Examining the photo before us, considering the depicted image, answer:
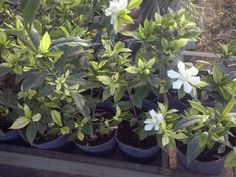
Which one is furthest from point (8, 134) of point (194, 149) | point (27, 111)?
point (194, 149)

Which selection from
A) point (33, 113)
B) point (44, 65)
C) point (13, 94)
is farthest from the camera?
point (13, 94)

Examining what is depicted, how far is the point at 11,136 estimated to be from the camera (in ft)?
4.43

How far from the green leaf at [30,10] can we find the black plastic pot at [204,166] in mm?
676

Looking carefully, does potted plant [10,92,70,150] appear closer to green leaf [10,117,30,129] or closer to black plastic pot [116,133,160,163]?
green leaf [10,117,30,129]

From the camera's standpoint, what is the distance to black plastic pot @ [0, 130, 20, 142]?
4.38 ft

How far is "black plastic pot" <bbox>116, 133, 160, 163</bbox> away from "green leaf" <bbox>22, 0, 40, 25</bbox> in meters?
0.53

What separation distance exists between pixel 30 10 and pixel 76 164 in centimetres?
60

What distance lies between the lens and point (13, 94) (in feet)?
4.11

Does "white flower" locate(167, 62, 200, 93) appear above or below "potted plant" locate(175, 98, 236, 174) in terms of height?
above

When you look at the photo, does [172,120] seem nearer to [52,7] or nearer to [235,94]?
[235,94]

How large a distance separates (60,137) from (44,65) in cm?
36

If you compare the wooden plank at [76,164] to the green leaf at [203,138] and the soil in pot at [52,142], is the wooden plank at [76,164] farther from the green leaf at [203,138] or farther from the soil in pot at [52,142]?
the green leaf at [203,138]

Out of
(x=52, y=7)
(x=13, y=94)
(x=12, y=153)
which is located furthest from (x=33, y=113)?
(x=52, y=7)

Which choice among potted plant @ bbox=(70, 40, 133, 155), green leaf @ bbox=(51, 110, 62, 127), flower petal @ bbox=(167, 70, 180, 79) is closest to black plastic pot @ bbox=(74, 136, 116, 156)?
potted plant @ bbox=(70, 40, 133, 155)
